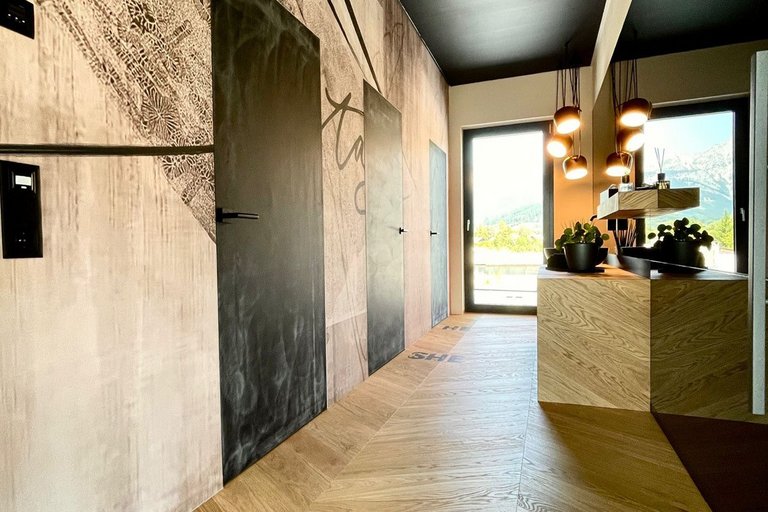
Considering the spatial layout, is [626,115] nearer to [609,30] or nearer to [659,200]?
[659,200]

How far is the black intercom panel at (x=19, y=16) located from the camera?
96 cm

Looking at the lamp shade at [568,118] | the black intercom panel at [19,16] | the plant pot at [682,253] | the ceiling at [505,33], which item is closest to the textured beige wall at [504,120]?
the ceiling at [505,33]

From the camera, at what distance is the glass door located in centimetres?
515

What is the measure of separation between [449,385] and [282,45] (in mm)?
2132

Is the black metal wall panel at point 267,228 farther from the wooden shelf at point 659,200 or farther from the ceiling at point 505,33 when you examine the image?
the ceiling at point 505,33

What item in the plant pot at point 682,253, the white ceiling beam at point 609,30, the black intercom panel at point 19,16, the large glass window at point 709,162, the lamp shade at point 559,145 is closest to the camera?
the black intercom panel at point 19,16

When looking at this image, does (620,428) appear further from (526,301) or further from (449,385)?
(526,301)

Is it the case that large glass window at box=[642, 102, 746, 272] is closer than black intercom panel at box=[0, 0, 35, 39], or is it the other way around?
black intercom panel at box=[0, 0, 35, 39]

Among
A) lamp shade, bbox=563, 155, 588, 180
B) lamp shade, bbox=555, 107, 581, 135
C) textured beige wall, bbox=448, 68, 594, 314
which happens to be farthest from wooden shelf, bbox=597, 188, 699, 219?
textured beige wall, bbox=448, 68, 594, 314

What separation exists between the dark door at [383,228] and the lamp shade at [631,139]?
162 centimetres

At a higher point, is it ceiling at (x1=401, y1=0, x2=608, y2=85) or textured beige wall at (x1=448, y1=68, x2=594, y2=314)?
ceiling at (x1=401, y1=0, x2=608, y2=85)

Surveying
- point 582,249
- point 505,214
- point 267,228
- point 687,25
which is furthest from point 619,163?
point 267,228

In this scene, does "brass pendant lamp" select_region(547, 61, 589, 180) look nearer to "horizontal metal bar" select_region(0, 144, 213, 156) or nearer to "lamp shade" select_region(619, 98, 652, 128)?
"lamp shade" select_region(619, 98, 652, 128)

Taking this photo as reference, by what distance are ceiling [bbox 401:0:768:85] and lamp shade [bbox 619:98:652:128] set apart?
0.24m
